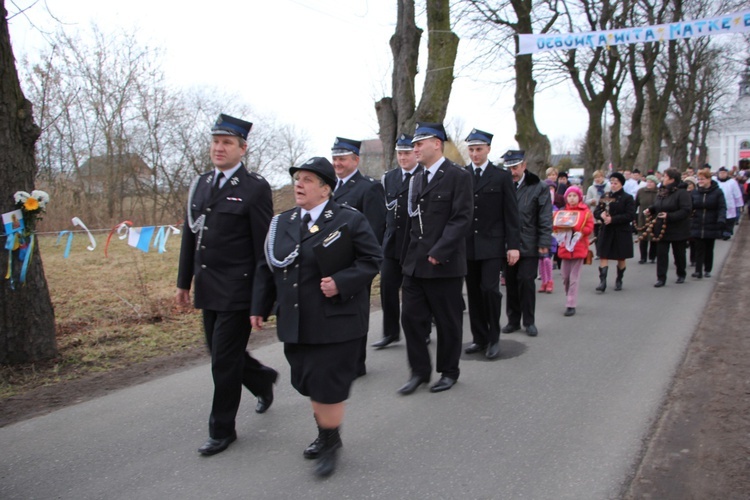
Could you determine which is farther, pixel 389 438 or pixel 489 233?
pixel 489 233

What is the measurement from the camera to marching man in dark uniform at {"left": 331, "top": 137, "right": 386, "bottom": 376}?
18.2ft

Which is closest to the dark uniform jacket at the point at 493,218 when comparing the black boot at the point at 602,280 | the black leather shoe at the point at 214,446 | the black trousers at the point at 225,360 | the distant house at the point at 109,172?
the black trousers at the point at 225,360

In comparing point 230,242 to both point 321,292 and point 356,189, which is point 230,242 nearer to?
point 321,292

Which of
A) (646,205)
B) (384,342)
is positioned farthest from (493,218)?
(646,205)

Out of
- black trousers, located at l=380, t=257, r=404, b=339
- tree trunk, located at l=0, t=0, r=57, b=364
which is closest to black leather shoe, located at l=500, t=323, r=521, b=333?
black trousers, located at l=380, t=257, r=404, b=339

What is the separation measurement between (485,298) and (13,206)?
14.2 feet

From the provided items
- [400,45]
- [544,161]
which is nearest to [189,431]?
[400,45]

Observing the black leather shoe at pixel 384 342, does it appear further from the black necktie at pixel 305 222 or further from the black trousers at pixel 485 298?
the black necktie at pixel 305 222

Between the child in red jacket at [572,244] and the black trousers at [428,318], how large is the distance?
3.43 meters

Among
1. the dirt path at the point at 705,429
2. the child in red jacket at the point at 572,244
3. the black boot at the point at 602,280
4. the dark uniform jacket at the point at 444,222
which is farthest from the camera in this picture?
the black boot at the point at 602,280

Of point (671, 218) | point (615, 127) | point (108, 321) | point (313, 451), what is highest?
point (615, 127)

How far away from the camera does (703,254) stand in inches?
434

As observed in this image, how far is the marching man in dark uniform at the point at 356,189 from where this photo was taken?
555 cm

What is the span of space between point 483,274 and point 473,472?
8.60 ft
